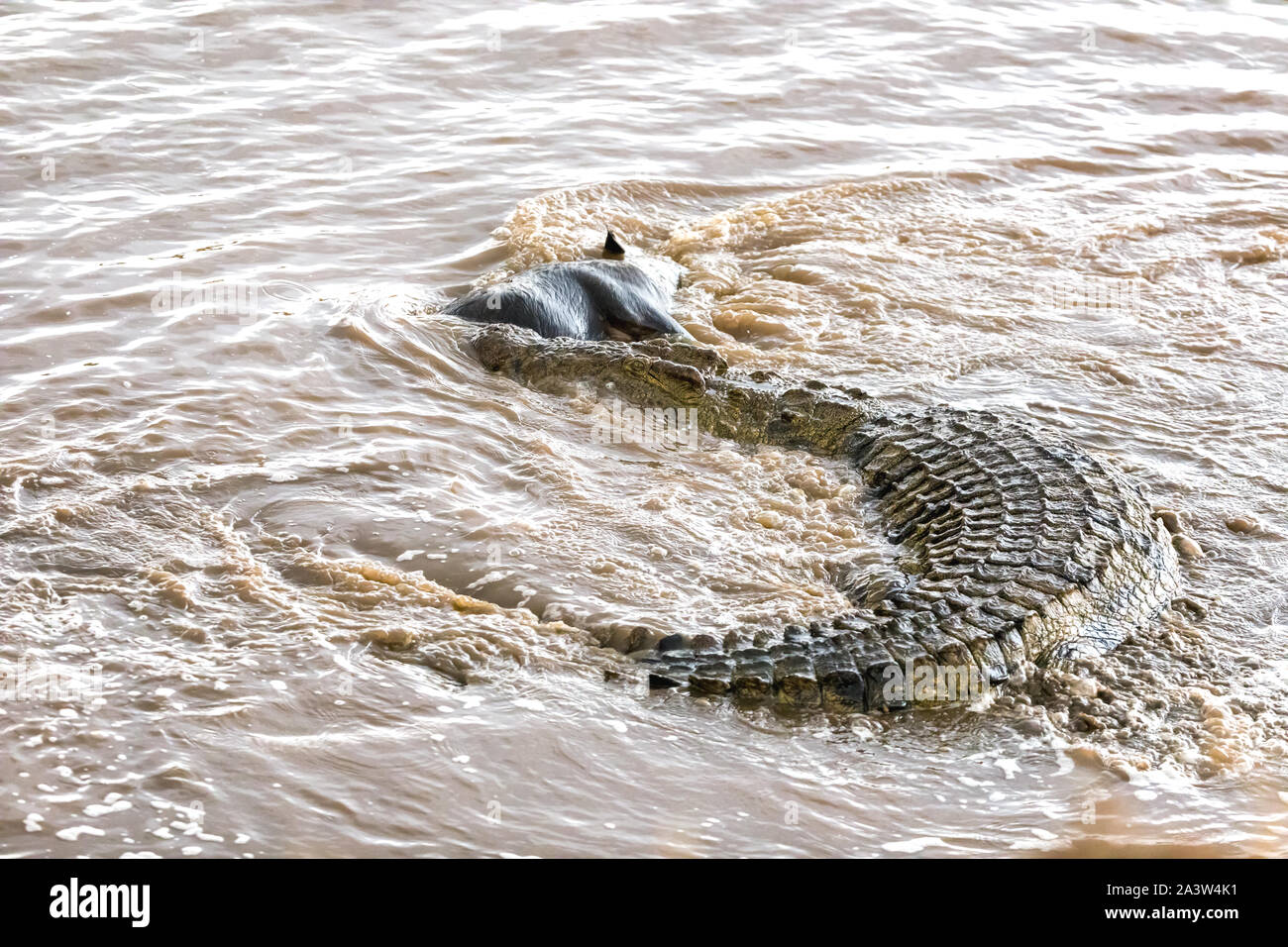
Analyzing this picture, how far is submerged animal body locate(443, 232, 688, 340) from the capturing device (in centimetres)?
693

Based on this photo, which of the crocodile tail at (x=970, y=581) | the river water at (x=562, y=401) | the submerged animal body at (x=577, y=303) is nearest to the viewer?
the river water at (x=562, y=401)

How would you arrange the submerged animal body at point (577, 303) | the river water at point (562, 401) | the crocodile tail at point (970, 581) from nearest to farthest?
the river water at point (562, 401) → the crocodile tail at point (970, 581) → the submerged animal body at point (577, 303)

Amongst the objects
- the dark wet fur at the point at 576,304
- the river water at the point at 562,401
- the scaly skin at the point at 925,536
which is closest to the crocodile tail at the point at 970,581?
the scaly skin at the point at 925,536

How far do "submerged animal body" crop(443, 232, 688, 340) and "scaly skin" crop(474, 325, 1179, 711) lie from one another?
0.66ft

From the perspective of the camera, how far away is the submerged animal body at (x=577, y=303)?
6.93m

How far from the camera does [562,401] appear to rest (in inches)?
256

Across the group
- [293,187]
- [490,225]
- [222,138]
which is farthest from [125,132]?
[490,225]

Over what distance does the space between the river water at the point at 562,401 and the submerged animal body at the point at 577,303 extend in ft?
0.97

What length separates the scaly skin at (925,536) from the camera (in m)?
4.25

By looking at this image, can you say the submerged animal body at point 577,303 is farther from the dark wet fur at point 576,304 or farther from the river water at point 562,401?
the river water at point 562,401

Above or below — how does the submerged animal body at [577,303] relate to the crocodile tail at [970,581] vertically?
above

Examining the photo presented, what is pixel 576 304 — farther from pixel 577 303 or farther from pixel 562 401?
pixel 562 401

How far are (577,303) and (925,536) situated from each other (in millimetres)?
2619

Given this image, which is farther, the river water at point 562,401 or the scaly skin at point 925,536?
the scaly skin at point 925,536
